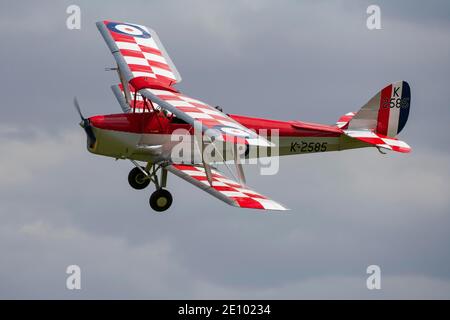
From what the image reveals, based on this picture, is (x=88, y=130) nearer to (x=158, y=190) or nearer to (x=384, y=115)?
(x=158, y=190)

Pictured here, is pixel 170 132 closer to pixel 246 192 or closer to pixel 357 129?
pixel 246 192

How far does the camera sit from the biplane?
91.7ft

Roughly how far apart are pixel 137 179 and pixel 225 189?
291 cm

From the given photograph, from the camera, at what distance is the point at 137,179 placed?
99.0 feet

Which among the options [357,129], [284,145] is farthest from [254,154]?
[357,129]

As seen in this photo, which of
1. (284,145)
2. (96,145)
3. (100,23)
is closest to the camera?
(96,145)

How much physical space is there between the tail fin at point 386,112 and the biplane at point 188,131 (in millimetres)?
25

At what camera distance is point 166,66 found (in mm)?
31078

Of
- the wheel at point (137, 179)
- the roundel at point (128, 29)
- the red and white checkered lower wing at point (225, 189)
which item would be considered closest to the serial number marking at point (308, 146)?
the red and white checkered lower wing at point (225, 189)

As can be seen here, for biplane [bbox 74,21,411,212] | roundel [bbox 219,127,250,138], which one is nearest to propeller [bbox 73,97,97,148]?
biplane [bbox 74,21,411,212]

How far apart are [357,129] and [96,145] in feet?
21.9

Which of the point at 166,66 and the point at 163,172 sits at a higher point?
the point at 166,66

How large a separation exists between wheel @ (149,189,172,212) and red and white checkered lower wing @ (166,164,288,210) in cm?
58

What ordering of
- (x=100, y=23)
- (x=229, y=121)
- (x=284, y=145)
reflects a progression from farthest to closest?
(x=100, y=23)
(x=284, y=145)
(x=229, y=121)
